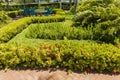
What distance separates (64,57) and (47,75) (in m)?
0.74

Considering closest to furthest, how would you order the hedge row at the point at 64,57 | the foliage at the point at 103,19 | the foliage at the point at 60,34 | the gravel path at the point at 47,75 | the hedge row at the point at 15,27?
1. the gravel path at the point at 47,75
2. the hedge row at the point at 64,57
3. the foliage at the point at 103,19
4. the foliage at the point at 60,34
5. the hedge row at the point at 15,27

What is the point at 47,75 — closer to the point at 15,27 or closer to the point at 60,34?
the point at 60,34

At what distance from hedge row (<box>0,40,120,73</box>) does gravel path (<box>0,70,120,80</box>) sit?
21 cm

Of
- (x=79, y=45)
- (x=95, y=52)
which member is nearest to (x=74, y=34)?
(x=79, y=45)

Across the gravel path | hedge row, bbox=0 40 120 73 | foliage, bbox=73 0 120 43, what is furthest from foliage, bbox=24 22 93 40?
the gravel path

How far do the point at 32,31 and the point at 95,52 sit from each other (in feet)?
15.4

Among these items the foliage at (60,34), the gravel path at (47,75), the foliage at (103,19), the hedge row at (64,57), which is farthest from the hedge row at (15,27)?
the gravel path at (47,75)

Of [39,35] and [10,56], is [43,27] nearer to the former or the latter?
[39,35]

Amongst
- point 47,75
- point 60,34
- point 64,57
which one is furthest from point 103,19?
point 47,75

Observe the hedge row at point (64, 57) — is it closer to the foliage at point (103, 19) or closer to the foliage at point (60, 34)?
the foliage at point (103, 19)

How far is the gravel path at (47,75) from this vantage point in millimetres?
5286

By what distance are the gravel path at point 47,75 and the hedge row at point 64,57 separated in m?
0.21

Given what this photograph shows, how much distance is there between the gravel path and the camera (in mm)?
5286

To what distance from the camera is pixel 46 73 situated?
5551 millimetres
